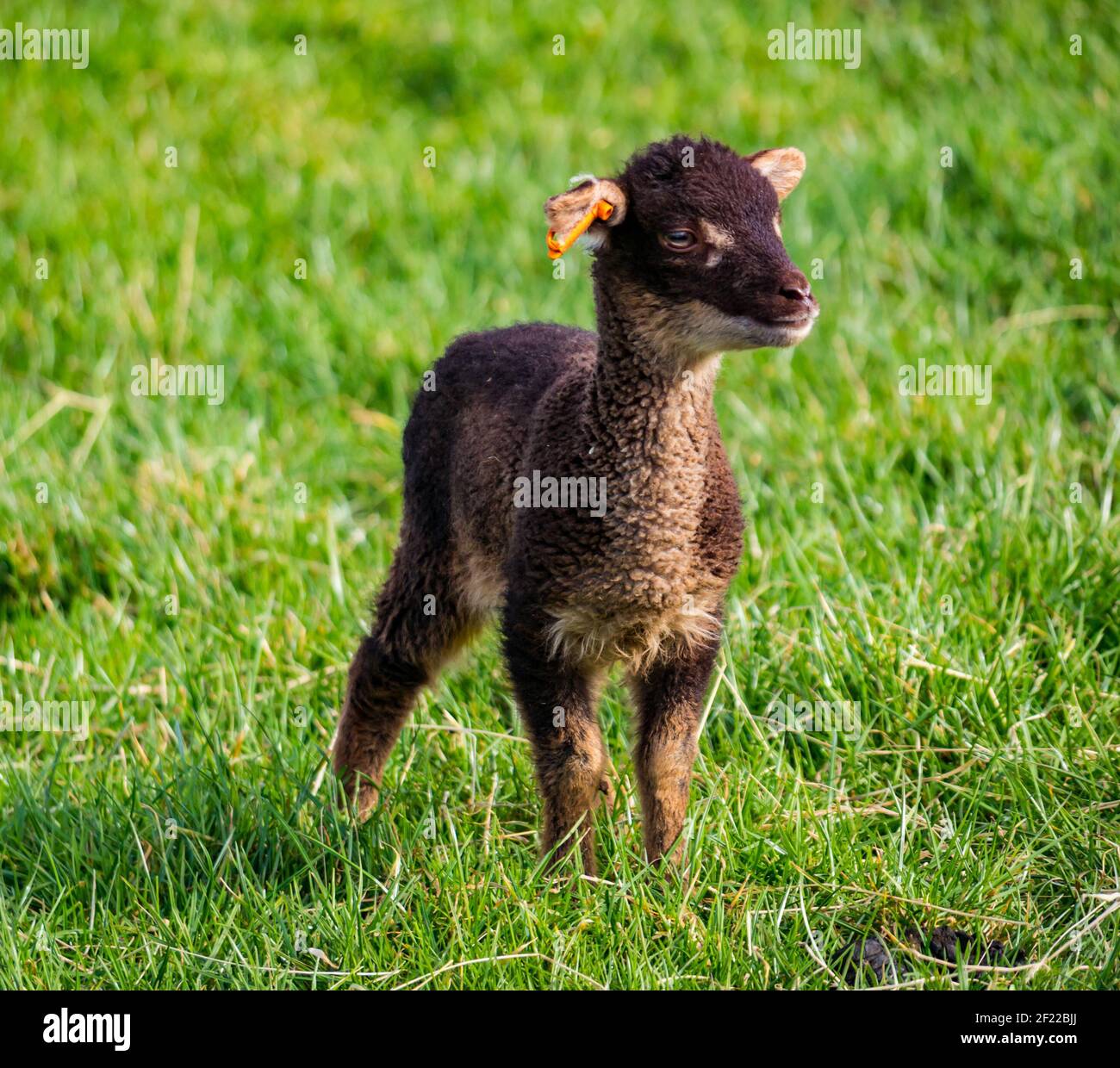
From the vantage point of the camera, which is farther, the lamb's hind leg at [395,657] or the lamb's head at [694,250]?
the lamb's hind leg at [395,657]

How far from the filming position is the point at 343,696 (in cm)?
467

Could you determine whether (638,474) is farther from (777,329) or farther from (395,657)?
(395,657)

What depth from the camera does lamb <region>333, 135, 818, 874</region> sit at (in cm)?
359

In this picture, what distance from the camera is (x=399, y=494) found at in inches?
244

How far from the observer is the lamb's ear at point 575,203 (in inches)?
137

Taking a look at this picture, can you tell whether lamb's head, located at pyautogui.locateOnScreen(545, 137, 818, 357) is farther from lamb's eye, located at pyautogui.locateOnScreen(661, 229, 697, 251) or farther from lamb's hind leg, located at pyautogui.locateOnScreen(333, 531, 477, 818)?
lamb's hind leg, located at pyautogui.locateOnScreen(333, 531, 477, 818)

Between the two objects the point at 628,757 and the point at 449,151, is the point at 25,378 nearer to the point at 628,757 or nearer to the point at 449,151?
the point at 449,151

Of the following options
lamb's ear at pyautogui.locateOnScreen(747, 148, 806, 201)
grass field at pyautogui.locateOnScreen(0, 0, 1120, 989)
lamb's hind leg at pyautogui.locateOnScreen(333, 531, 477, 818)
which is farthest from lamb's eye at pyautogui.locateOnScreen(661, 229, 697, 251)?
grass field at pyautogui.locateOnScreen(0, 0, 1120, 989)

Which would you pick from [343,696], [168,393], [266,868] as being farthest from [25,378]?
[266,868]

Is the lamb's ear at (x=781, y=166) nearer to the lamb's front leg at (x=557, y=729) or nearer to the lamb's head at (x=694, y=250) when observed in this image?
the lamb's head at (x=694, y=250)

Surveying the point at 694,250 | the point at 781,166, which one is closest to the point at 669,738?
the point at 694,250

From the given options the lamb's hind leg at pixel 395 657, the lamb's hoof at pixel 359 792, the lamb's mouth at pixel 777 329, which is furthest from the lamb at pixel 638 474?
the lamb's hoof at pixel 359 792

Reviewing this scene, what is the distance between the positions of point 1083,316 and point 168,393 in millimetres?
3897

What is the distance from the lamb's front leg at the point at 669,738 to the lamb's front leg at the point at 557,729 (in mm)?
123
